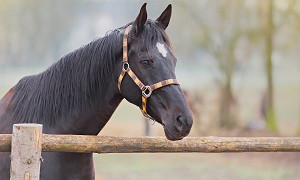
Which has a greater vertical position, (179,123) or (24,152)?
(179,123)

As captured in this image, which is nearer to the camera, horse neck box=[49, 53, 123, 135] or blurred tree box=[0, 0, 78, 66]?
horse neck box=[49, 53, 123, 135]

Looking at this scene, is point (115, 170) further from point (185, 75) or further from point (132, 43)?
point (185, 75)

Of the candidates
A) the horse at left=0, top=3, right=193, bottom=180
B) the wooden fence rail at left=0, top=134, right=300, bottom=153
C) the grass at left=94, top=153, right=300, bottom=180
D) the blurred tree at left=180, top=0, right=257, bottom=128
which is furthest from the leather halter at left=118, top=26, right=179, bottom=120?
the blurred tree at left=180, top=0, right=257, bottom=128

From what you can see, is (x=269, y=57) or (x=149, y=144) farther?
(x=269, y=57)

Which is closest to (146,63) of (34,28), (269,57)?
(269,57)

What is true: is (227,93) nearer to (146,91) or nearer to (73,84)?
(73,84)

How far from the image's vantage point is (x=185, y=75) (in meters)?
34.4

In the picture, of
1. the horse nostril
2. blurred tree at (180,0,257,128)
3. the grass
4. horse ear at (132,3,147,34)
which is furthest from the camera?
blurred tree at (180,0,257,128)

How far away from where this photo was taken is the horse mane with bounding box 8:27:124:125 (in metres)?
4.12

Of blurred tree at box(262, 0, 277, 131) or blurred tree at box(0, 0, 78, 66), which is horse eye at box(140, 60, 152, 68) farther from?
blurred tree at box(0, 0, 78, 66)

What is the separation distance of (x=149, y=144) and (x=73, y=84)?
665 mm

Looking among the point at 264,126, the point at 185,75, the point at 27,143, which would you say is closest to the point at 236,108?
the point at 264,126

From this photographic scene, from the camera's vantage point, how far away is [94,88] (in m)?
4.13

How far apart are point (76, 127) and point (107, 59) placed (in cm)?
51
